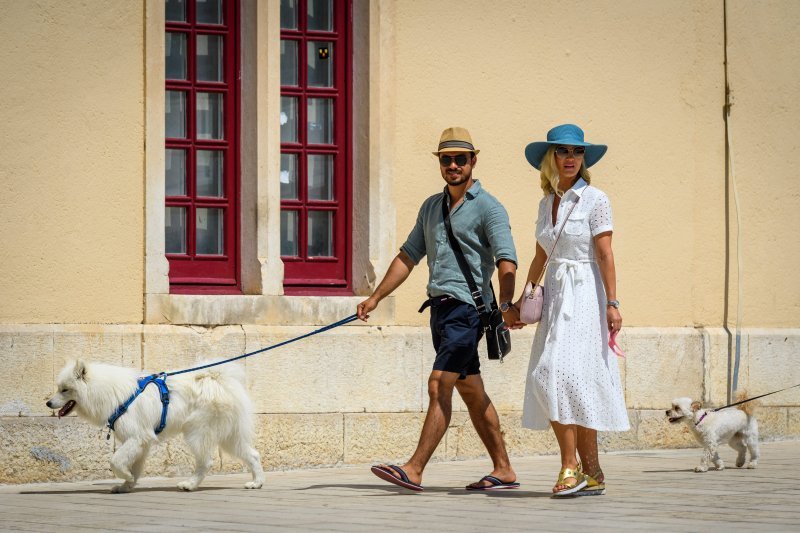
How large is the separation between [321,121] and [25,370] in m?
2.97

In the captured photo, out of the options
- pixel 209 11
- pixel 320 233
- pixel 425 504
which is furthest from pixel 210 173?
pixel 425 504

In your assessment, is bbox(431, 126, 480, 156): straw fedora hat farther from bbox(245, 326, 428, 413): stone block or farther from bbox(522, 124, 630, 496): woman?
bbox(245, 326, 428, 413): stone block

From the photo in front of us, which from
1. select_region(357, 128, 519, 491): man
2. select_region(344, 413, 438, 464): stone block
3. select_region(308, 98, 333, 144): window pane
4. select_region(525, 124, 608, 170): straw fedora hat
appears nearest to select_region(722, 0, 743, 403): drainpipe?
select_region(344, 413, 438, 464): stone block

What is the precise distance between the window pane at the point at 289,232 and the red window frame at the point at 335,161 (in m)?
0.04

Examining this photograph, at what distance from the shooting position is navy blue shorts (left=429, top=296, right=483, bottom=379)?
27.7 ft

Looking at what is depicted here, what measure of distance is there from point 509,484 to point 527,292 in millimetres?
1266

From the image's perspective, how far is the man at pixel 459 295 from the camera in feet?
27.6

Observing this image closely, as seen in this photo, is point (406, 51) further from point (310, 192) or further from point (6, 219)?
point (6, 219)

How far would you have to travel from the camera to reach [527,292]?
326 inches

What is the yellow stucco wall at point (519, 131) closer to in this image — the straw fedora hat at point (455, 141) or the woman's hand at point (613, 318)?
the straw fedora hat at point (455, 141)

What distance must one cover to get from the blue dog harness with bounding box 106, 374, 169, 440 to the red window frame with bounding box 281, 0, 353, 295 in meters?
2.12

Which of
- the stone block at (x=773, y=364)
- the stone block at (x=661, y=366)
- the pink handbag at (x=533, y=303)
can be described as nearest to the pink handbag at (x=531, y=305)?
the pink handbag at (x=533, y=303)

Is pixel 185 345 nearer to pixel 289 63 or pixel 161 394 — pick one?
pixel 161 394

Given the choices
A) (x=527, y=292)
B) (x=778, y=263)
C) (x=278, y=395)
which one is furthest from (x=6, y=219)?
(x=778, y=263)
